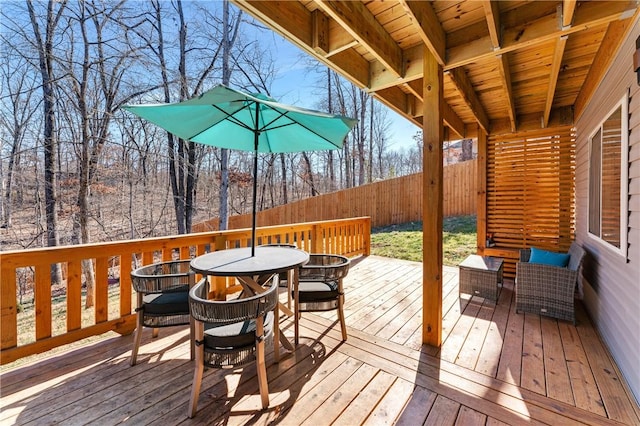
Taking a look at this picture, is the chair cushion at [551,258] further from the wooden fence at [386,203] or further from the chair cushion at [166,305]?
the wooden fence at [386,203]

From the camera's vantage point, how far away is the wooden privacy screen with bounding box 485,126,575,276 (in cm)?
434

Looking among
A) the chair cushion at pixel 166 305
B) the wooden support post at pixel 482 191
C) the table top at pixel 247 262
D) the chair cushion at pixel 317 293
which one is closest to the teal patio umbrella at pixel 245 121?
the table top at pixel 247 262

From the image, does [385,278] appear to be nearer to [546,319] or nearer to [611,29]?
[546,319]

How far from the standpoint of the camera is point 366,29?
207 cm

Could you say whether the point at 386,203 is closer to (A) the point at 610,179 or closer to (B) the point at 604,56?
(A) the point at 610,179

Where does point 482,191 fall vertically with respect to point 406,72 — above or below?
below

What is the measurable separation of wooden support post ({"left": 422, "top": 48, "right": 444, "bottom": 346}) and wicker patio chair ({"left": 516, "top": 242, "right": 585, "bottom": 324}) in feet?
4.98

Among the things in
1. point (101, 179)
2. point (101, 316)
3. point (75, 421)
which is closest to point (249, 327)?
point (75, 421)

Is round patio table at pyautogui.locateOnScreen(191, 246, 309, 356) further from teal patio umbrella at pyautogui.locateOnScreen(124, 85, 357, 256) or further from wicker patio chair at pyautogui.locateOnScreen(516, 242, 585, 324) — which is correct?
wicker patio chair at pyautogui.locateOnScreen(516, 242, 585, 324)

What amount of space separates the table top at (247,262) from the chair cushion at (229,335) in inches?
14.5

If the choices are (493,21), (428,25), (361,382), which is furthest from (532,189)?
(361,382)

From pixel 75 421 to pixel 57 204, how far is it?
691 cm

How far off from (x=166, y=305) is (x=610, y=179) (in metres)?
4.21

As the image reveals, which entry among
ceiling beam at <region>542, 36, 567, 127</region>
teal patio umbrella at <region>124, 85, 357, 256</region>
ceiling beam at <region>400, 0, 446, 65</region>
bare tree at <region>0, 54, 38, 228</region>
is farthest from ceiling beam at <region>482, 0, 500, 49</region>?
bare tree at <region>0, 54, 38, 228</region>
